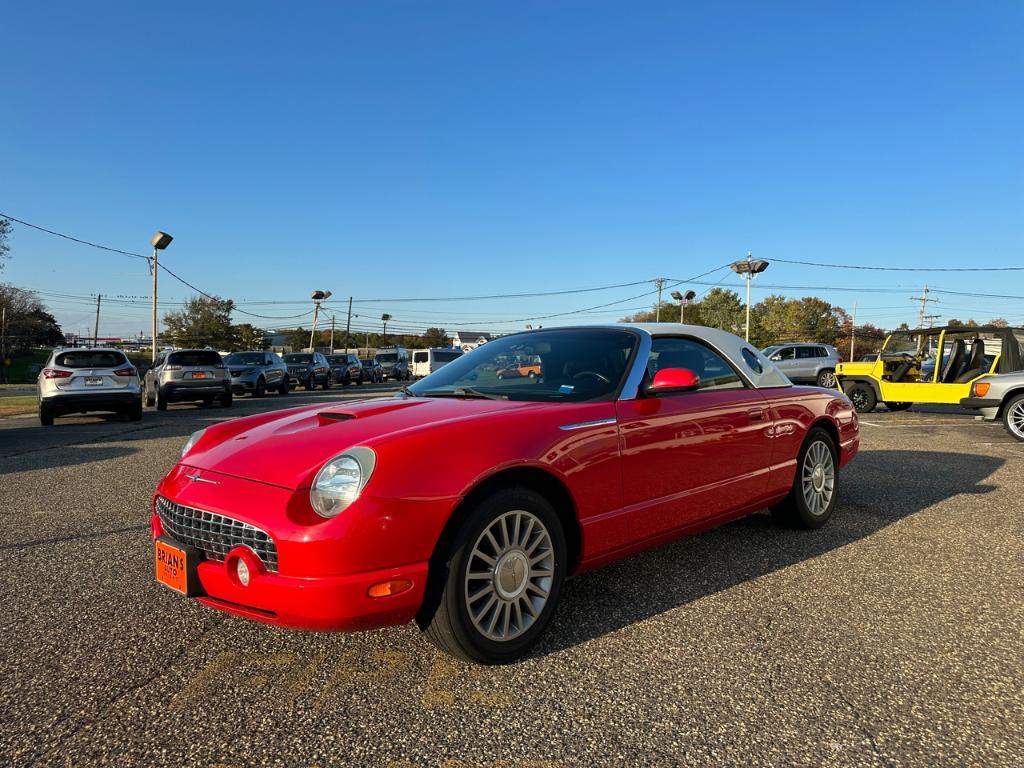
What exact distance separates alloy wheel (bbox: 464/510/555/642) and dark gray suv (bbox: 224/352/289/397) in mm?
19605

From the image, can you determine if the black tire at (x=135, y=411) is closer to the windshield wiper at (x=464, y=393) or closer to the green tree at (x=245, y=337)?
the windshield wiper at (x=464, y=393)

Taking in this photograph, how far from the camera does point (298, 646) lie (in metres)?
2.83

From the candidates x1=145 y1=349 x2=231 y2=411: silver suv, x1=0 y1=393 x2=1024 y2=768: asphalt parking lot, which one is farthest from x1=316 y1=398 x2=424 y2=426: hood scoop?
x1=145 y1=349 x2=231 y2=411: silver suv

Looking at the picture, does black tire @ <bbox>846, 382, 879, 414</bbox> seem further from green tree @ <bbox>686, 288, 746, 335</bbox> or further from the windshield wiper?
green tree @ <bbox>686, 288, 746, 335</bbox>

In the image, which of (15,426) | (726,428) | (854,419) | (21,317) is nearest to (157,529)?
(726,428)

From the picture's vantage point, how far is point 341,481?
2.42m

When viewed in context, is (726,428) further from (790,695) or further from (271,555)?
(271,555)

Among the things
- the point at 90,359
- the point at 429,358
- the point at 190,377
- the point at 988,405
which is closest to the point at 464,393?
the point at 988,405

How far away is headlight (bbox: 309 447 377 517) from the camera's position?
7.80 feet

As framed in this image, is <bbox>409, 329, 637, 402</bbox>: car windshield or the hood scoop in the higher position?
<bbox>409, 329, 637, 402</bbox>: car windshield

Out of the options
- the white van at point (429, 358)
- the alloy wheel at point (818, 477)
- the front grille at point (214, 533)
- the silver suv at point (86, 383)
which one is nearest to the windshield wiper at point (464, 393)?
the front grille at point (214, 533)

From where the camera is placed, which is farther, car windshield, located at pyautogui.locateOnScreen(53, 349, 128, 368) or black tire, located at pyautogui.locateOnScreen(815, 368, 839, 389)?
black tire, located at pyautogui.locateOnScreen(815, 368, 839, 389)

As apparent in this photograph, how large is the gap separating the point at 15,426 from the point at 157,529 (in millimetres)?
12794

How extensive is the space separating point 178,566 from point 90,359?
12.2 m
